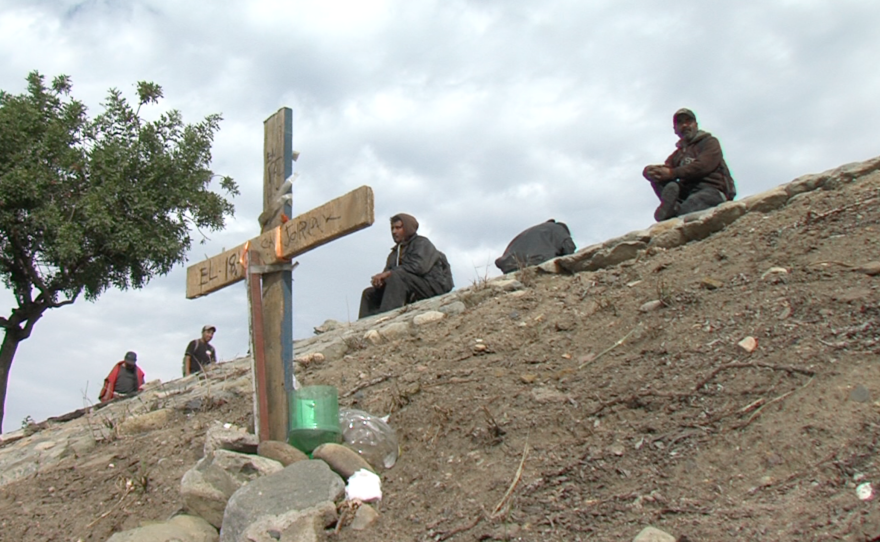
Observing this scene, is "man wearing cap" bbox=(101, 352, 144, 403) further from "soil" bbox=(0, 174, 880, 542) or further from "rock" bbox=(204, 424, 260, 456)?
"rock" bbox=(204, 424, 260, 456)

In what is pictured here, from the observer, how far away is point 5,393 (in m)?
11.9

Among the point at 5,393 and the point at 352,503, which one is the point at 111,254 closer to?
the point at 5,393

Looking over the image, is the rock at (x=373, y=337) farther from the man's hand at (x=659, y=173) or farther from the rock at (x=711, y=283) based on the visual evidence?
the man's hand at (x=659, y=173)

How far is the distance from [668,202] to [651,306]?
2767 mm

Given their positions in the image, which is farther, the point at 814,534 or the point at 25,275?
the point at 25,275

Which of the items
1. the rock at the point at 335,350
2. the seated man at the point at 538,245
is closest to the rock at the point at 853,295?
the rock at the point at 335,350

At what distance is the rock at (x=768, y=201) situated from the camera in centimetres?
587

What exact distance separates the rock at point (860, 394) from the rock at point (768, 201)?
285 centimetres

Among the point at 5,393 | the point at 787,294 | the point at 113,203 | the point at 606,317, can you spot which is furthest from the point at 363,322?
the point at 5,393

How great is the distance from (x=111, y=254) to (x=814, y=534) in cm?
1180

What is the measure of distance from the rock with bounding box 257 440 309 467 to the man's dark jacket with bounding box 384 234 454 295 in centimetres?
→ 452

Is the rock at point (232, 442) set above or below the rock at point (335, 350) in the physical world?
below

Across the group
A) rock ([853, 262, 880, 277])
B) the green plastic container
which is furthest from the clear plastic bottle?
rock ([853, 262, 880, 277])

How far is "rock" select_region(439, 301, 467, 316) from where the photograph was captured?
6191 mm
